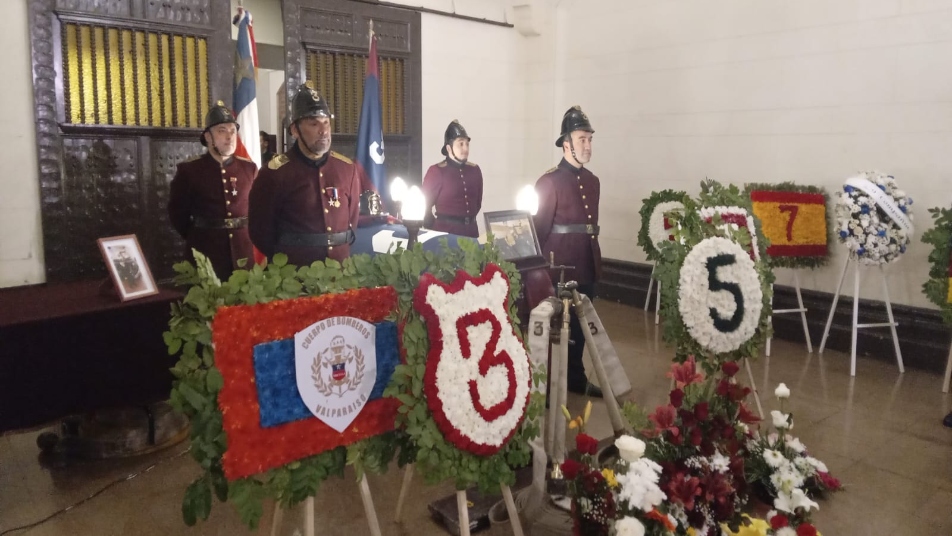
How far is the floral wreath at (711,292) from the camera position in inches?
116

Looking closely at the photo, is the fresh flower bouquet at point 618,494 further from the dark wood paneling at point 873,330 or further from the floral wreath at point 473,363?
the dark wood paneling at point 873,330

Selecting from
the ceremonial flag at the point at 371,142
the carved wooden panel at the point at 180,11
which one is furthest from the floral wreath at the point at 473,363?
the carved wooden panel at the point at 180,11

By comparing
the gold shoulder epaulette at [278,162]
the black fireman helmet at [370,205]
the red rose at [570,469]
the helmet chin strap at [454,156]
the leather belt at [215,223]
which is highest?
the helmet chin strap at [454,156]

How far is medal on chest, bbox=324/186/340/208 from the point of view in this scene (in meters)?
3.11

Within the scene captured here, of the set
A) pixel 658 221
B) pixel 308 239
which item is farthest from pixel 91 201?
pixel 658 221

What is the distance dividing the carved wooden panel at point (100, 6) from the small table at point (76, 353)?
2.12 meters

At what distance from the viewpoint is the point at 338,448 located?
1.86m

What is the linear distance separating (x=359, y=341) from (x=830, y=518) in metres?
1.98

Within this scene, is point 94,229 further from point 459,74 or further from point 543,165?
point 543,165

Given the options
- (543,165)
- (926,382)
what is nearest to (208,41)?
(543,165)

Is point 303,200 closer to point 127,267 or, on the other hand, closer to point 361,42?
point 127,267

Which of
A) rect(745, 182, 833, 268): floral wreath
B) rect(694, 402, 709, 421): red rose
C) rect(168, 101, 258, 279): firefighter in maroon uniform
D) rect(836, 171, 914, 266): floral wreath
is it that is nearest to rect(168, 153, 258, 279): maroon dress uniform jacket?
rect(168, 101, 258, 279): firefighter in maroon uniform

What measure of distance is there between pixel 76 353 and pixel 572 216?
8.67 feet

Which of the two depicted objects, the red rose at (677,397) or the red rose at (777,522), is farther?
the red rose at (677,397)
